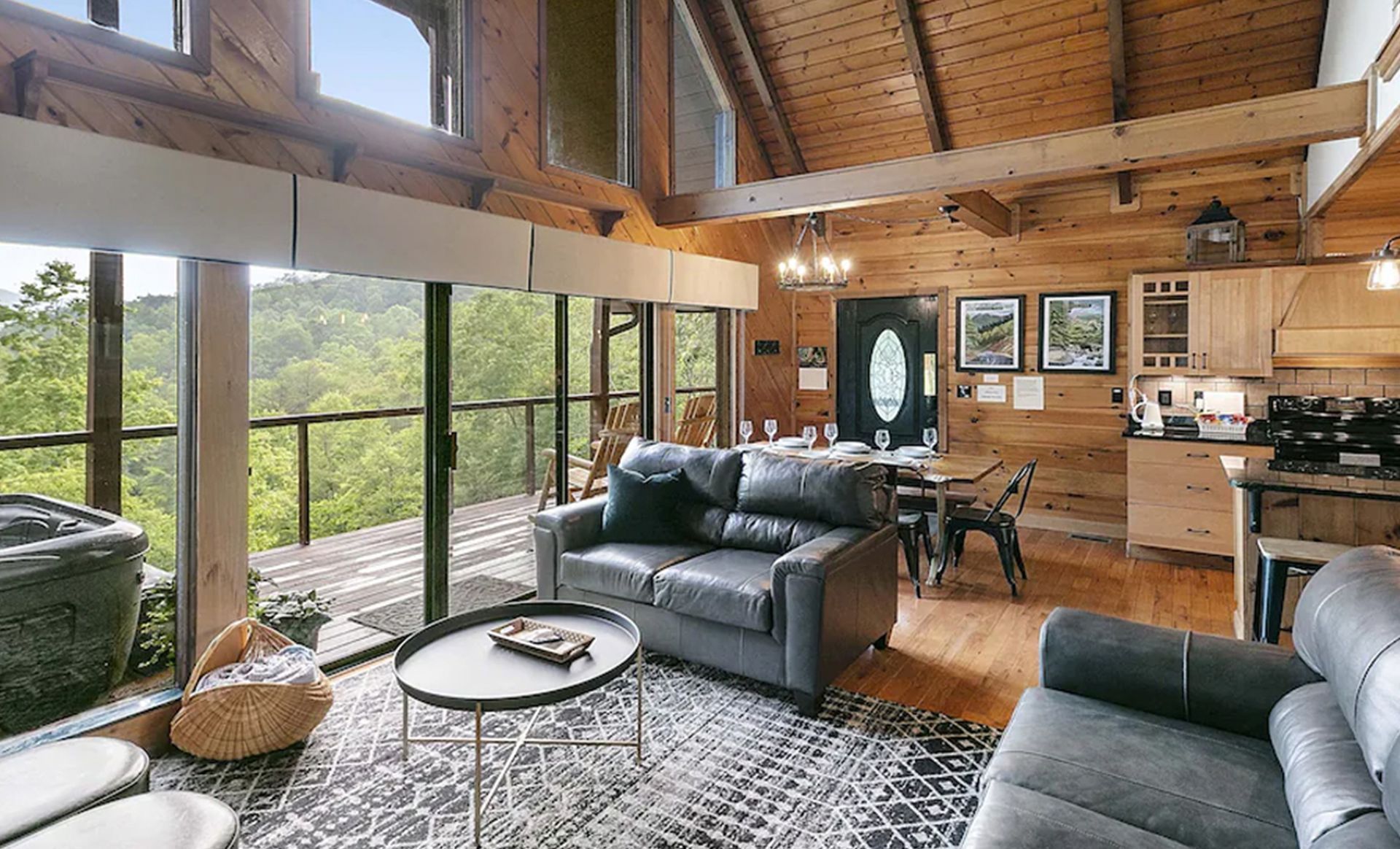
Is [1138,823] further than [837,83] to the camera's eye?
No

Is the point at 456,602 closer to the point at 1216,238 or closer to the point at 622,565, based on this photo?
the point at 622,565

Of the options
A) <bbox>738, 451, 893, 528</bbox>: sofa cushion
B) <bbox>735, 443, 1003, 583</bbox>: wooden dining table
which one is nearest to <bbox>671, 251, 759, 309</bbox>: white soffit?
<bbox>735, 443, 1003, 583</bbox>: wooden dining table

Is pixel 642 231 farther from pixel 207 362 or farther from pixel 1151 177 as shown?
pixel 1151 177

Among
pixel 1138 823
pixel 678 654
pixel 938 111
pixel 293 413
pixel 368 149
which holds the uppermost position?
pixel 938 111

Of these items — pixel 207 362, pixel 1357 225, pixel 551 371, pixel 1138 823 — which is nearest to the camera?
pixel 1138 823

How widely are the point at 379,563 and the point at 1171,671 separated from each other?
3770 millimetres

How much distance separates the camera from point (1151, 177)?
5754 mm

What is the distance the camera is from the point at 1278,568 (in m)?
2.98

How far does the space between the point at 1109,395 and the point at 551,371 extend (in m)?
4.45

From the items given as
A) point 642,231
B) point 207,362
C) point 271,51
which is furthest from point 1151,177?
point 207,362

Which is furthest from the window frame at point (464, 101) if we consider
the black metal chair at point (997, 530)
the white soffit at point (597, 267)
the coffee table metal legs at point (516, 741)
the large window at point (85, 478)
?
the black metal chair at point (997, 530)

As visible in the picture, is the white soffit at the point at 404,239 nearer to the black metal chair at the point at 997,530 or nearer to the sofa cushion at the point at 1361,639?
the black metal chair at the point at 997,530

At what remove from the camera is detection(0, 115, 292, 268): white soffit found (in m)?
2.40

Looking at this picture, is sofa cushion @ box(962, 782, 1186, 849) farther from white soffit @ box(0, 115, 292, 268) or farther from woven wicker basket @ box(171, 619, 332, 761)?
white soffit @ box(0, 115, 292, 268)
